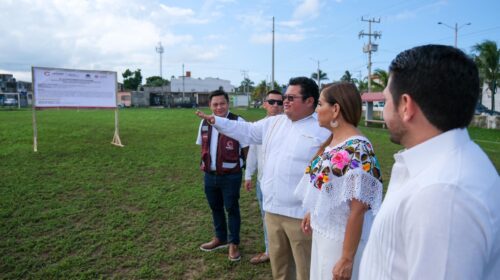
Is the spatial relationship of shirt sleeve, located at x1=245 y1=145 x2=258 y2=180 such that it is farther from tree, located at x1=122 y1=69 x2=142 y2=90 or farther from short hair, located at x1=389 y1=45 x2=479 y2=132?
tree, located at x1=122 y1=69 x2=142 y2=90

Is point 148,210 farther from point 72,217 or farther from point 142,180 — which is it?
point 142,180

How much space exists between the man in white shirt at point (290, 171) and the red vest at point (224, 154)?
109 cm

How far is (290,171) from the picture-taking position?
275cm

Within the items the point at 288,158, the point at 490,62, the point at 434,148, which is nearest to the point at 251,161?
the point at 288,158

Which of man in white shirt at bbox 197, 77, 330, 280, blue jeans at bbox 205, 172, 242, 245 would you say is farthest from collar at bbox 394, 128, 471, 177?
blue jeans at bbox 205, 172, 242, 245

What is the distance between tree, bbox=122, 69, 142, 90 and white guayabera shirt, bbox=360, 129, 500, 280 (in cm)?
7938

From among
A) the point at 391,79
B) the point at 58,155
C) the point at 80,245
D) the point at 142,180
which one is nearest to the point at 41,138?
the point at 58,155

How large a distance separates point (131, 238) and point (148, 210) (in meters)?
1.06

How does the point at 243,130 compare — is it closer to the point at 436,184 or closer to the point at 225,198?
the point at 225,198

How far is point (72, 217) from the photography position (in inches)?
205

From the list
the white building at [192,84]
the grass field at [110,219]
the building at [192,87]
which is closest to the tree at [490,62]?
the grass field at [110,219]

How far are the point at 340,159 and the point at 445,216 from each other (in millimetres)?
1113

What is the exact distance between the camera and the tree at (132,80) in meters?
75.6

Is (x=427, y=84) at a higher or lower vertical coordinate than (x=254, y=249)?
higher
